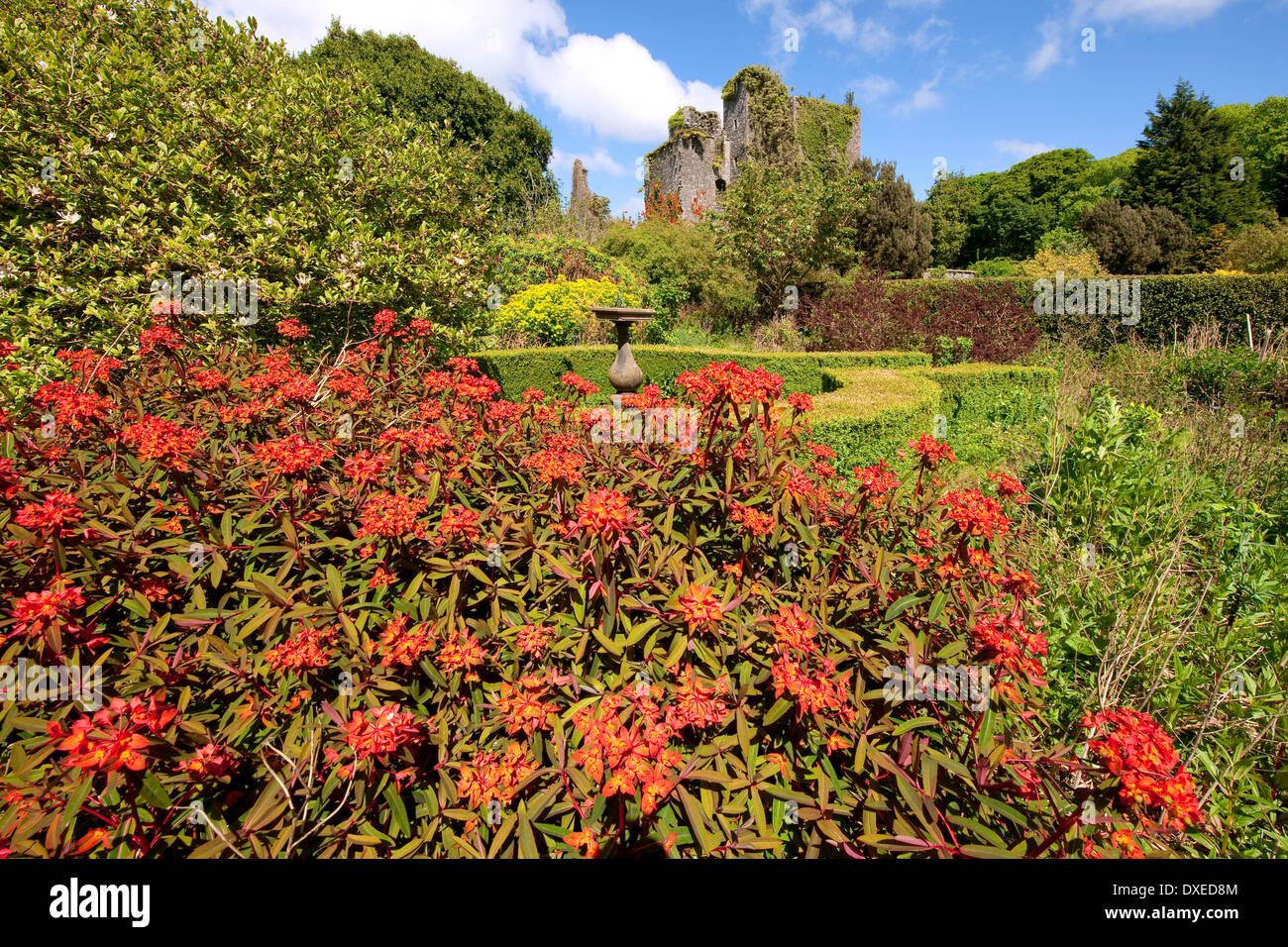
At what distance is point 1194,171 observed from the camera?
19.9 m

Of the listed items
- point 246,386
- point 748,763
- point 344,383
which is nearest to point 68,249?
point 246,386

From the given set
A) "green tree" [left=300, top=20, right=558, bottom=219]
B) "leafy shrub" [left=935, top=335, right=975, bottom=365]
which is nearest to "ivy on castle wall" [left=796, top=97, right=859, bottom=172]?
"green tree" [left=300, top=20, right=558, bottom=219]

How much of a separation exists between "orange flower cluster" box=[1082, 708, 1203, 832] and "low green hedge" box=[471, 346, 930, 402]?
23.5 feet

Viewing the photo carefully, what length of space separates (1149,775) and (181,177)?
20.2 ft

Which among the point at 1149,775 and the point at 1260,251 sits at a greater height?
the point at 1260,251

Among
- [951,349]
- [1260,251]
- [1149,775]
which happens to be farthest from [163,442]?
[1260,251]

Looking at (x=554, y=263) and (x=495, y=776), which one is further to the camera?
(x=554, y=263)

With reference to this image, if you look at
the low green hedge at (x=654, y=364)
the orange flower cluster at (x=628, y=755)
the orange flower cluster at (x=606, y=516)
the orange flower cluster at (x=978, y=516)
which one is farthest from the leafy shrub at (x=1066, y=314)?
the orange flower cluster at (x=628, y=755)

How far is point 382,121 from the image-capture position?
5699mm

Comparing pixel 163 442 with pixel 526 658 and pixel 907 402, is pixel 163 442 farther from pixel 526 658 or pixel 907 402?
pixel 907 402
